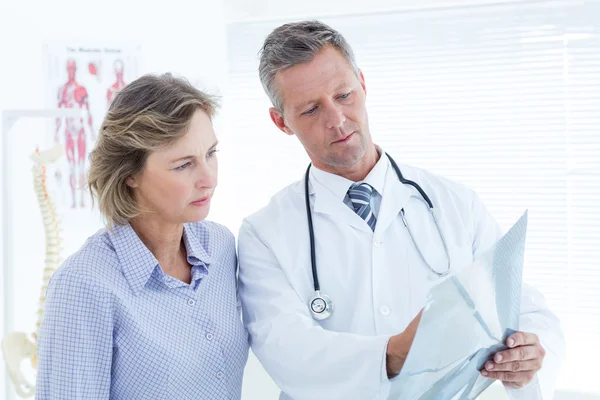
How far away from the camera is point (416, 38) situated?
11.9ft

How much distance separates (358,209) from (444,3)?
2.29 m

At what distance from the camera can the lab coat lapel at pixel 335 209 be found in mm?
1505

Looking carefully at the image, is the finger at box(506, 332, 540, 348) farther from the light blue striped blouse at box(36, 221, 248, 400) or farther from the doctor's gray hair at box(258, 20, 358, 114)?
the doctor's gray hair at box(258, 20, 358, 114)

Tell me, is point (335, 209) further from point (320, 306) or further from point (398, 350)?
point (398, 350)

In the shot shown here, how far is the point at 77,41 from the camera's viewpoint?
3090 millimetres

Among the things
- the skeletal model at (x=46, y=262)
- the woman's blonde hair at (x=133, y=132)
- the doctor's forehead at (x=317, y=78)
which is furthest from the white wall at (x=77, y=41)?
the woman's blonde hair at (x=133, y=132)

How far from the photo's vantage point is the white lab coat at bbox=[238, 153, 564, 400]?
50.7 inches

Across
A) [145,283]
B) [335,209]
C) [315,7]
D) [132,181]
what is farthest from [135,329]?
[315,7]

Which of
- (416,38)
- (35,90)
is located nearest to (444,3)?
(416,38)

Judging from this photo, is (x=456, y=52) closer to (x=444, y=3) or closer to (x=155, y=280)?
(x=444, y=3)

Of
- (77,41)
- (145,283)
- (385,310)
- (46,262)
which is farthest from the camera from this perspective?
(77,41)

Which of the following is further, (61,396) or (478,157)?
(478,157)

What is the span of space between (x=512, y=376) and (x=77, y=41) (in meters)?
2.52

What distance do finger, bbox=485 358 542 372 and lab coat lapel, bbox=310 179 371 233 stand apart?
43 centimetres
